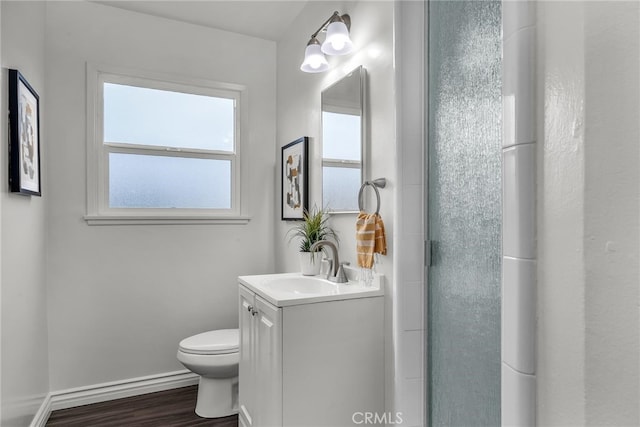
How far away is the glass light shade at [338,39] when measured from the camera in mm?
1824

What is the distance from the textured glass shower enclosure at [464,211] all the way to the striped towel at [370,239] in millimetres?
705

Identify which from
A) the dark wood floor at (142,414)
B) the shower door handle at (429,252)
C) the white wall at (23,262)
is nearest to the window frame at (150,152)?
the white wall at (23,262)

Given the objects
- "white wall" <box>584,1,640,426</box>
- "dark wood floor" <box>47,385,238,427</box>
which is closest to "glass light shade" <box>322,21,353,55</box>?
"white wall" <box>584,1,640,426</box>

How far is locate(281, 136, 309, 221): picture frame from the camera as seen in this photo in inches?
94.9

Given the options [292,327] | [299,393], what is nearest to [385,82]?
[292,327]

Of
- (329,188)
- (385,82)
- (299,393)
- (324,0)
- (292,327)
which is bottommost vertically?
(299,393)

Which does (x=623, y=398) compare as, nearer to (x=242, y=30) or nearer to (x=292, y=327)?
(x=292, y=327)

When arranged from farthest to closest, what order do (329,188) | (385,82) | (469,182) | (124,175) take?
(124,175)
(329,188)
(385,82)
(469,182)

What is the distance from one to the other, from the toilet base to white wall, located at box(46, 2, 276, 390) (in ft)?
1.63

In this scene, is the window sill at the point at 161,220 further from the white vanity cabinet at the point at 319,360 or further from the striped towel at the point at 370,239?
the striped towel at the point at 370,239

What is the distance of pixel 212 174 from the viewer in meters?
2.86

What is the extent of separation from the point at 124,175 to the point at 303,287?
1.51m

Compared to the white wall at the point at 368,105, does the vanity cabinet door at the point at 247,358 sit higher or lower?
lower

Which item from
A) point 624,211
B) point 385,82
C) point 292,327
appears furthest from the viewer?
point 385,82
